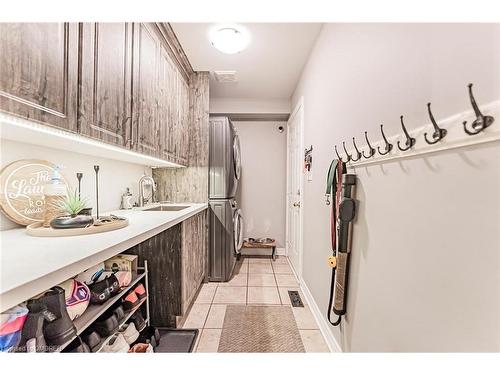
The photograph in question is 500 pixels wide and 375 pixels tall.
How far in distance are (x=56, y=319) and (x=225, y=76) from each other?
2672 millimetres

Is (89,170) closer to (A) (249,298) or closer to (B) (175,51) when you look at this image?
(B) (175,51)

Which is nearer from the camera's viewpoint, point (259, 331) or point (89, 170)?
point (89, 170)

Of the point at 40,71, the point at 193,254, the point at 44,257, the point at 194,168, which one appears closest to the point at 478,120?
the point at 44,257

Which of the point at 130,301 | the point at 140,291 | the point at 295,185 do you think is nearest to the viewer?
the point at 130,301

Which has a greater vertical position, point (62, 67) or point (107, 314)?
point (62, 67)

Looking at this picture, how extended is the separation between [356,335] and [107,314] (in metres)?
1.42

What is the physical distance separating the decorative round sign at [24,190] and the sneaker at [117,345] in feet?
2.58

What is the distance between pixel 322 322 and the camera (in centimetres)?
174

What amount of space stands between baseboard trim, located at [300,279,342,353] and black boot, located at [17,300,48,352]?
155 cm

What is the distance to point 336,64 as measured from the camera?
1.57 meters

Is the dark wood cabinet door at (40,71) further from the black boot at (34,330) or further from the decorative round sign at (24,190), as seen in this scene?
the black boot at (34,330)
